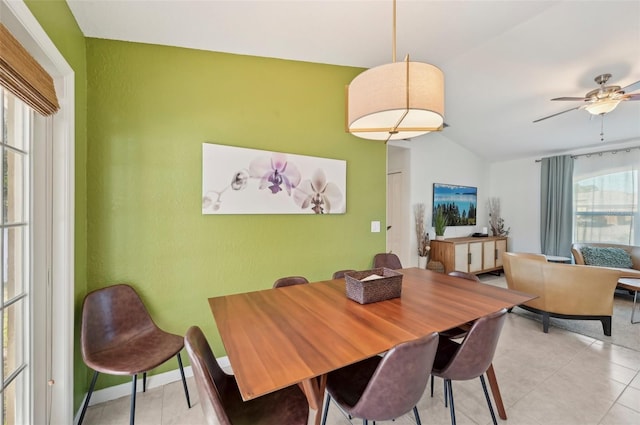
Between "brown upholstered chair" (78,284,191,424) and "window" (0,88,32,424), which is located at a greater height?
"window" (0,88,32,424)

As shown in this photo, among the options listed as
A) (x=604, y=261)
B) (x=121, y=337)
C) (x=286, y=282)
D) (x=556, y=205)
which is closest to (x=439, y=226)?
(x=556, y=205)

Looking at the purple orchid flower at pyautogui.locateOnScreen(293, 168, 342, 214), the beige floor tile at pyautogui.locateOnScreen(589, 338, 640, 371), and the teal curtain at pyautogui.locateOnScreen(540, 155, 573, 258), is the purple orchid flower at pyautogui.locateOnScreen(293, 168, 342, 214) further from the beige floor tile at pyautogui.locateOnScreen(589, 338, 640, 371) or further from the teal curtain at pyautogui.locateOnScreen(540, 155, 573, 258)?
the teal curtain at pyautogui.locateOnScreen(540, 155, 573, 258)

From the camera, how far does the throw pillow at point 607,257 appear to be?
391 cm

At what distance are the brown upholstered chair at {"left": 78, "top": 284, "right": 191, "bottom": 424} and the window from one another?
311mm

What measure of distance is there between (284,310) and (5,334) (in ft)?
4.04

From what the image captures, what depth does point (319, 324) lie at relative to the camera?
1.19 metres

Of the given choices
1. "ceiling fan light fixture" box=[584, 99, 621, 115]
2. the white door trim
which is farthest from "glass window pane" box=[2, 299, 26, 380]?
"ceiling fan light fixture" box=[584, 99, 621, 115]

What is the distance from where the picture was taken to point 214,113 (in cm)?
216

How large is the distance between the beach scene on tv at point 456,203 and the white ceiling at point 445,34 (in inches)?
73.6

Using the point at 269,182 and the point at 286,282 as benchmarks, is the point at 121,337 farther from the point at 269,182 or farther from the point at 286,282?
the point at 269,182

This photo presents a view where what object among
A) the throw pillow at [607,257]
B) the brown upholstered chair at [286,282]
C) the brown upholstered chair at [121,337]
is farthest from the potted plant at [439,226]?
the brown upholstered chair at [121,337]

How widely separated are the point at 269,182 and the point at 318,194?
1.69 feet

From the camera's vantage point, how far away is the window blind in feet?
2.89

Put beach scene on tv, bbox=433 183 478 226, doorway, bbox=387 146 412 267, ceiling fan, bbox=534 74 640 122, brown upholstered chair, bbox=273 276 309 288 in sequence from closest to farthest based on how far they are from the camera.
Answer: brown upholstered chair, bbox=273 276 309 288 < ceiling fan, bbox=534 74 640 122 < doorway, bbox=387 146 412 267 < beach scene on tv, bbox=433 183 478 226
